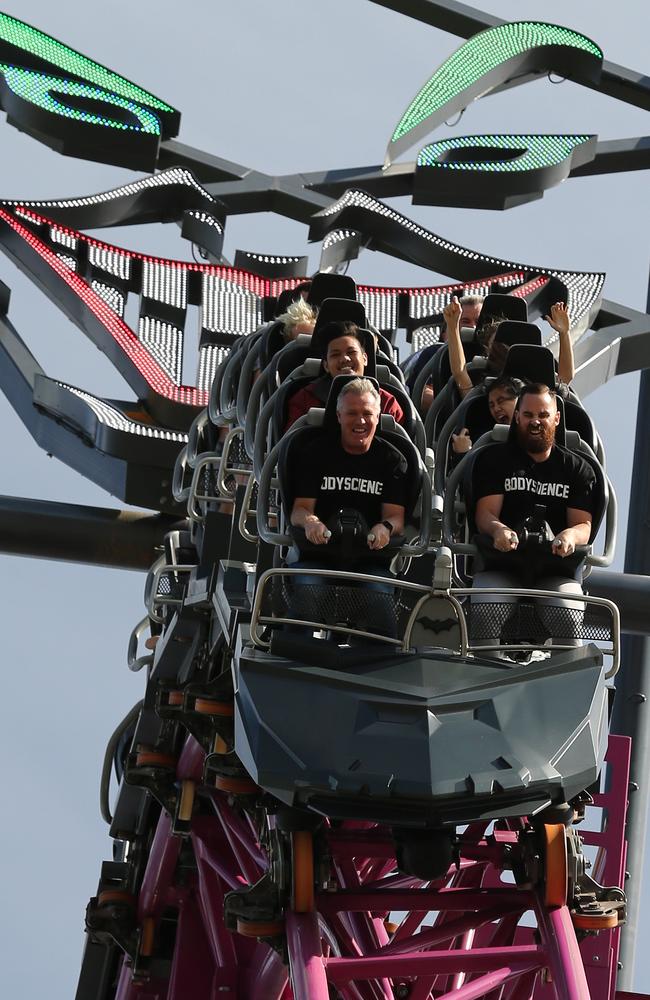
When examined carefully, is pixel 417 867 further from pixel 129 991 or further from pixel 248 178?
pixel 248 178

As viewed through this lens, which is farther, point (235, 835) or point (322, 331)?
point (235, 835)

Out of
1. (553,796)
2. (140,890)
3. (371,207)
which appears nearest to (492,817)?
(553,796)

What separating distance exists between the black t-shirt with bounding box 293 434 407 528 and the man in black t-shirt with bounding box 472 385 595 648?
0.32m

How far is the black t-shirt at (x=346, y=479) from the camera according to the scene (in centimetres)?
647

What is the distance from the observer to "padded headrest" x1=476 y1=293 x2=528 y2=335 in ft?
29.5

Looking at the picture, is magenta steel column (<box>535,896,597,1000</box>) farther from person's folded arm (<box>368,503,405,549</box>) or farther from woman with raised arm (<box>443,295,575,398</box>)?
woman with raised arm (<box>443,295,575,398</box>)

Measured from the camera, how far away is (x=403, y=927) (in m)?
8.66

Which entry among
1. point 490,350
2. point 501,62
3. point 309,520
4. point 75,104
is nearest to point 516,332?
point 490,350

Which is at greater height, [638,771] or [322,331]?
[322,331]

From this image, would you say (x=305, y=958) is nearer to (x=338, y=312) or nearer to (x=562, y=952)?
(x=562, y=952)

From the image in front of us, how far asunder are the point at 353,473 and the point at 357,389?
307 millimetres

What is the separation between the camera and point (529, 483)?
6570 mm

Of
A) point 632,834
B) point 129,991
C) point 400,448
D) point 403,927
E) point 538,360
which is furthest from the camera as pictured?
point 632,834

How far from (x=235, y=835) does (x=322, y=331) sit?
2.57m
